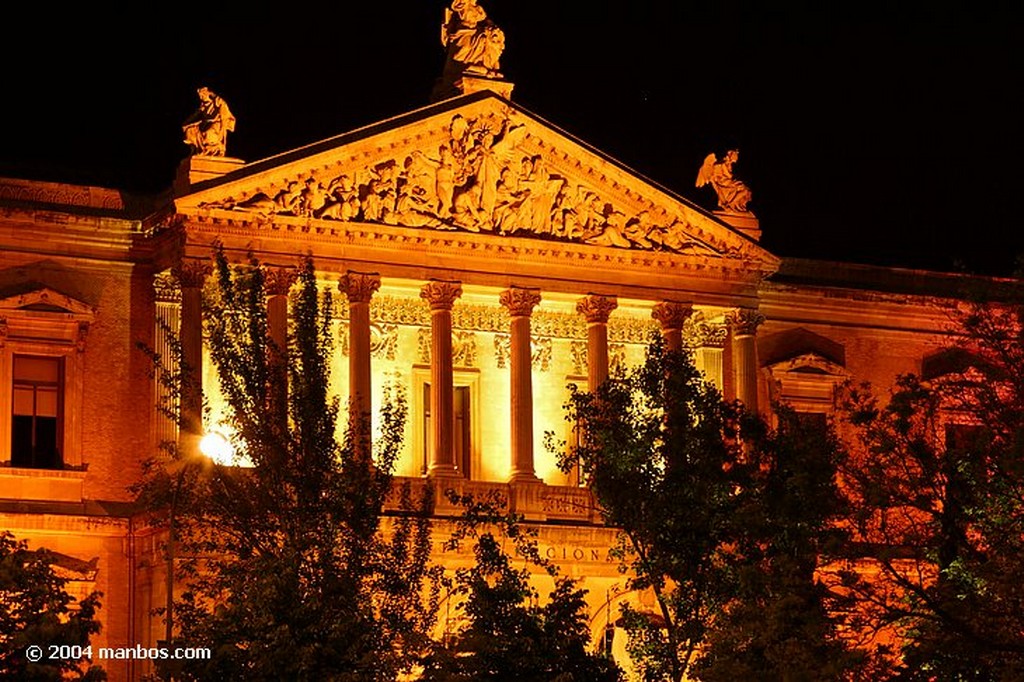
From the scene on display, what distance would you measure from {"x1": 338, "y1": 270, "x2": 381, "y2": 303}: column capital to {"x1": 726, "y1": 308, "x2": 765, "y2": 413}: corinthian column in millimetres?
11052

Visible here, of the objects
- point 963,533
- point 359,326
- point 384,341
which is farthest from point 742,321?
point 963,533

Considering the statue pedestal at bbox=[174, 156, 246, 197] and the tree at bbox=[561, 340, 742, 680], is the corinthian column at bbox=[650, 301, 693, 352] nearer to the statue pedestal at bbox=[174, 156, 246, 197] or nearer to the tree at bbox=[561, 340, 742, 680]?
the statue pedestal at bbox=[174, 156, 246, 197]

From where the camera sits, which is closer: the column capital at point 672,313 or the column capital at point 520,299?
the column capital at point 520,299

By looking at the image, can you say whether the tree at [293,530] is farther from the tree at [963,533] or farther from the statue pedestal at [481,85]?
the statue pedestal at [481,85]

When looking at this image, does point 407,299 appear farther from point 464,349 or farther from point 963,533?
point 963,533

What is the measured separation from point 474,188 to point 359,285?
417cm

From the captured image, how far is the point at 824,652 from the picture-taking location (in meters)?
51.4

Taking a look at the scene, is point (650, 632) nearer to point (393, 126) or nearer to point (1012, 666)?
point (1012, 666)

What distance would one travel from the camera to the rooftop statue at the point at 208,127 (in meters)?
68.9

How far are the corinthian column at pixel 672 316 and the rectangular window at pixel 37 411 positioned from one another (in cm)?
1676

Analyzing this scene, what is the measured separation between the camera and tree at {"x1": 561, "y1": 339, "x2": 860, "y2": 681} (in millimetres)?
51531

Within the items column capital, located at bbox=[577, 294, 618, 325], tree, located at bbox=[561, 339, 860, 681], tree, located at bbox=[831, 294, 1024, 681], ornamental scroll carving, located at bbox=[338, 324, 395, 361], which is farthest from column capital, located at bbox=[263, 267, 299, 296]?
tree, located at bbox=[831, 294, 1024, 681]

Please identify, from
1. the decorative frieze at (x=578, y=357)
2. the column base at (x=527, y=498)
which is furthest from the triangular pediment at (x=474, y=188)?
Answer: the column base at (x=527, y=498)

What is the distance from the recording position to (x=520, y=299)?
236 ft
